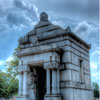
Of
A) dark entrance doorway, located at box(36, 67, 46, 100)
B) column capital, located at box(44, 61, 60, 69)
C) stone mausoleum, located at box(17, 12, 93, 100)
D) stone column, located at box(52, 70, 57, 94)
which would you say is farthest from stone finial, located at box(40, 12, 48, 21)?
stone column, located at box(52, 70, 57, 94)

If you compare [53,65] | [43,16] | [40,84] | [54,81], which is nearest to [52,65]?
[53,65]

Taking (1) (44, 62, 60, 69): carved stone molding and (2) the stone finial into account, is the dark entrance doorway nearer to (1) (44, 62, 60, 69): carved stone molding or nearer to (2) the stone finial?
(1) (44, 62, 60, 69): carved stone molding

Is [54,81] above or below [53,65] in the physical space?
below

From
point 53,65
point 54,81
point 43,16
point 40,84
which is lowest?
point 40,84

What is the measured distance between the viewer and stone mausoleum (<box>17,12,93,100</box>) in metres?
12.0

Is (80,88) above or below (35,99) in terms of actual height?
above

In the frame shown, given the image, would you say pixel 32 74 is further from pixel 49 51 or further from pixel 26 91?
pixel 49 51

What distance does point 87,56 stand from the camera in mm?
15734

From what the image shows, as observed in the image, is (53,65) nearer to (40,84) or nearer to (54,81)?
(54,81)

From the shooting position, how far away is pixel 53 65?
11.9 metres

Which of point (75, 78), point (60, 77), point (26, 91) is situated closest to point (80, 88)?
point (75, 78)

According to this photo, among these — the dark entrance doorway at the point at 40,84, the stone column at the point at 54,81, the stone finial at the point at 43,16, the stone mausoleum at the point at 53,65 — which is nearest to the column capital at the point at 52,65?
the stone mausoleum at the point at 53,65

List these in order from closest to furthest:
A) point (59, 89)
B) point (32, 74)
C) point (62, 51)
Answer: point (59, 89) < point (62, 51) < point (32, 74)

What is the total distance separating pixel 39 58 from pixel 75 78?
300cm
